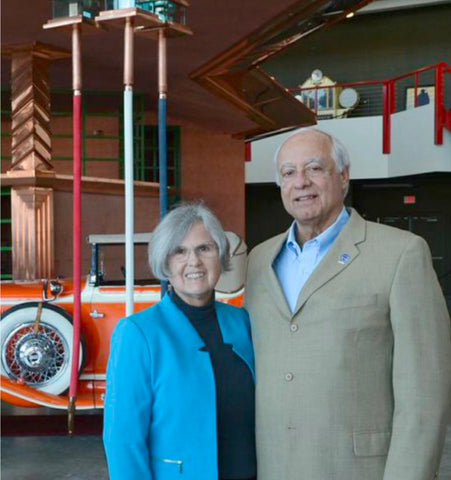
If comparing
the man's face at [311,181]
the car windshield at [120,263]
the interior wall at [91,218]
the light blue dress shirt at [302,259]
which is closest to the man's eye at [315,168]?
the man's face at [311,181]

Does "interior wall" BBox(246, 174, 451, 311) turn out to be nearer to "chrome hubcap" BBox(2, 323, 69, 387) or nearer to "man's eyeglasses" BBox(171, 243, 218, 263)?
"chrome hubcap" BBox(2, 323, 69, 387)

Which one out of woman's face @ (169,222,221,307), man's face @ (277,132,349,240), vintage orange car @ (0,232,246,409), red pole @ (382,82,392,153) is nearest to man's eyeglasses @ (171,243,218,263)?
woman's face @ (169,222,221,307)

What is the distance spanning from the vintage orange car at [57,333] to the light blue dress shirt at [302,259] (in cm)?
181

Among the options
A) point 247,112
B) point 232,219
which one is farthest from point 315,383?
point 232,219

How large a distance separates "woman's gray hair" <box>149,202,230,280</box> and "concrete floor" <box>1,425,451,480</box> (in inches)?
99.2

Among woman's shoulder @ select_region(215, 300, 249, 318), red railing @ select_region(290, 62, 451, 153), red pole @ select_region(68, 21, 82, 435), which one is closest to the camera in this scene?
woman's shoulder @ select_region(215, 300, 249, 318)

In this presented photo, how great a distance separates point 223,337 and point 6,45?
4541 mm

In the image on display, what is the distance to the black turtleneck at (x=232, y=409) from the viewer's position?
176cm

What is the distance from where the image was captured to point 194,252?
1.85m

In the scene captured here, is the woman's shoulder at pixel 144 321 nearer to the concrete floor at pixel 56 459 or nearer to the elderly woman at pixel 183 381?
the elderly woman at pixel 183 381

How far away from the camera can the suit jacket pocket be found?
1655mm

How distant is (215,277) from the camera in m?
1.88

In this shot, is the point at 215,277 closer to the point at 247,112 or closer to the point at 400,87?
the point at 247,112

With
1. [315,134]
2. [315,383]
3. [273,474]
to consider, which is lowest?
[273,474]
